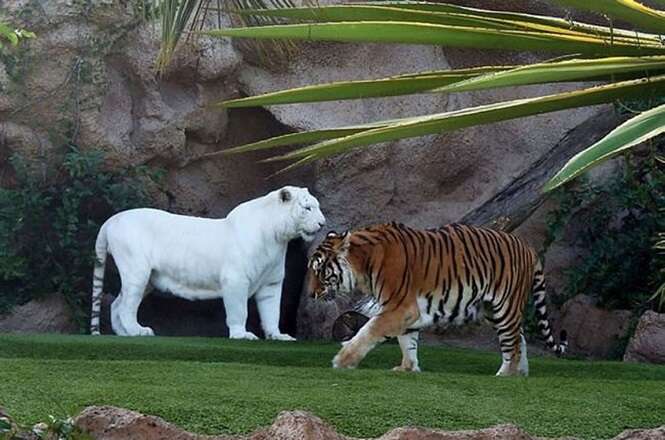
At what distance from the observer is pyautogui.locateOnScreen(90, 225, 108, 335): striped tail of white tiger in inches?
302

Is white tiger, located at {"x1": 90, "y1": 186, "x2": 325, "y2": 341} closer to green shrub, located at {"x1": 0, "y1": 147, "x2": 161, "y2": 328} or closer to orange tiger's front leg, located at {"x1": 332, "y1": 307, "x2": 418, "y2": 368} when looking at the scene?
green shrub, located at {"x1": 0, "y1": 147, "x2": 161, "y2": 328}

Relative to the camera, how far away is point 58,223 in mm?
7781

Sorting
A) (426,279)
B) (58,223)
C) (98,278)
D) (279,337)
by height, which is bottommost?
(279,337)

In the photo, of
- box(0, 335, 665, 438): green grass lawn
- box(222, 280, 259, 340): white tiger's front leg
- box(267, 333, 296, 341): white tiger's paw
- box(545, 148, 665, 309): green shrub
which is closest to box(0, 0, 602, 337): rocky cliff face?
box(545, 148, 665, 309): green shrub

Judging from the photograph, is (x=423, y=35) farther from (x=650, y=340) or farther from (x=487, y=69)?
(x=650, y=340)

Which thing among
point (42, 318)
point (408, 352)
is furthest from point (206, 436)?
point (42, 318)

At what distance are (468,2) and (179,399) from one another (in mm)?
5339

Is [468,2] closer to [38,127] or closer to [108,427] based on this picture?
[38,127]

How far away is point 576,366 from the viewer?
626 centimetres

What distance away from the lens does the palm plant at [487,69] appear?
72.4 inches

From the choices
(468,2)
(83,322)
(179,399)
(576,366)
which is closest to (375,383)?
(179,399)

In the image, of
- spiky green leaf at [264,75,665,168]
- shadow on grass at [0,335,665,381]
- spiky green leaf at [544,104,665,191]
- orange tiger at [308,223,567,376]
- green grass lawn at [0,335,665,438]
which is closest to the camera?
spiky green leaf at [544,104,665,191]

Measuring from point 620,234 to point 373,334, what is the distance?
277cm

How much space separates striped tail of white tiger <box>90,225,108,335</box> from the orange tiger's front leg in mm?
2451
